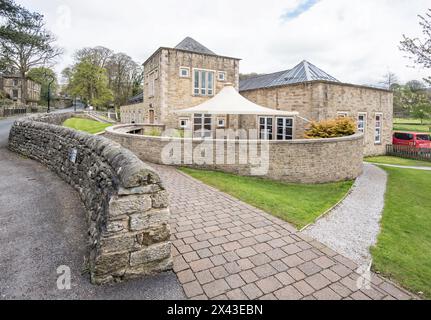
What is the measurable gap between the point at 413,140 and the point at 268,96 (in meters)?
12.8

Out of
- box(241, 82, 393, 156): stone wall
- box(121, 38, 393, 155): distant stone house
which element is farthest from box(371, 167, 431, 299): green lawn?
box(121, 38, 393, 155): distant stone house

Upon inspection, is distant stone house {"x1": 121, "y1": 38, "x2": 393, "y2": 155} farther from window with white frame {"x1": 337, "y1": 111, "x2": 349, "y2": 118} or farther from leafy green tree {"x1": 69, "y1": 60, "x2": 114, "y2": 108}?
leafy green tree {"x1": 69, "y1": 60, "x2": 114, "y2": 108}

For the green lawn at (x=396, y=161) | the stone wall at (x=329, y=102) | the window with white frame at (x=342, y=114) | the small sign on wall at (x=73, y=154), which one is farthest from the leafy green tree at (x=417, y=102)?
the small sign on wall at (x=73, y=154)

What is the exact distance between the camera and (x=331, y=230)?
Result: 5266 mm

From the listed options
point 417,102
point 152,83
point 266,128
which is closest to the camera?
point 417,102

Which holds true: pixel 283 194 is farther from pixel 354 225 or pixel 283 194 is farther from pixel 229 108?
pixel 229 108

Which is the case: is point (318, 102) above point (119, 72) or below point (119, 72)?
below

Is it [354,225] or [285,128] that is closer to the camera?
[354,225]

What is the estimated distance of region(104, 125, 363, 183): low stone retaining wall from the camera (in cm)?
957

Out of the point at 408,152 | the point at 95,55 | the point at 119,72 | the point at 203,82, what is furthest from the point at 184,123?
the point at 95,55

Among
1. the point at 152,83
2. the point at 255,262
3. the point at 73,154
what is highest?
the point at 152,83

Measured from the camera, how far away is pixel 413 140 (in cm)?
2072
